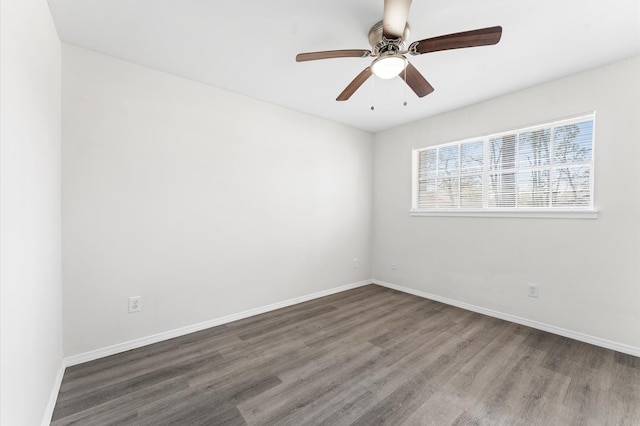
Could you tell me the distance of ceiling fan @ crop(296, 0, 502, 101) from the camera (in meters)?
1.43

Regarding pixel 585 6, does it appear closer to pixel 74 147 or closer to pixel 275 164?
pixel 275 164

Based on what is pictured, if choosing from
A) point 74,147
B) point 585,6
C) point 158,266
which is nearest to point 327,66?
point 585,6

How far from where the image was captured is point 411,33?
6.39 ft

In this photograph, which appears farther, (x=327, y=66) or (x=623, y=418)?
(x=327, y=66)

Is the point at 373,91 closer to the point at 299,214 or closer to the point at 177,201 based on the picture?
the point at 299,214

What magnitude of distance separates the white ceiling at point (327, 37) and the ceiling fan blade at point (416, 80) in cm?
31

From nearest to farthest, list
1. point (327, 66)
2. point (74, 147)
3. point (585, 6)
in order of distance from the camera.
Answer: point (585, 6), point (74, 147), point (327, 66)

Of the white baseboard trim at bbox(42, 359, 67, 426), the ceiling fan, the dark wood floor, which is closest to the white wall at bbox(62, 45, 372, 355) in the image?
the white baseboard trim at bbox(42, 359, 67, 426)

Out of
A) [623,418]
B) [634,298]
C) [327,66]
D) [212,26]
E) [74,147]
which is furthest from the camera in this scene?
[327,66]

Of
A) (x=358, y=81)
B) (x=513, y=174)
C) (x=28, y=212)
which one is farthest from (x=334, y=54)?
(x=513, y=174)

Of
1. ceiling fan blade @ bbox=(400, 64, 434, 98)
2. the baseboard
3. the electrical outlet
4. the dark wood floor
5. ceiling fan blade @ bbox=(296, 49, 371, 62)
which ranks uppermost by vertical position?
ceiling fan blade @ bbox=(296, 49, 371, 62)

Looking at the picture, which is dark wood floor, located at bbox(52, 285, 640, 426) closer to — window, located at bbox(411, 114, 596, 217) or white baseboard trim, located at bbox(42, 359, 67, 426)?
white baseboard trim, located at bbox(42, 359, 67, 426)

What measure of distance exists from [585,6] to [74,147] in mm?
3698

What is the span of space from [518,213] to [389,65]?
2.23 m
